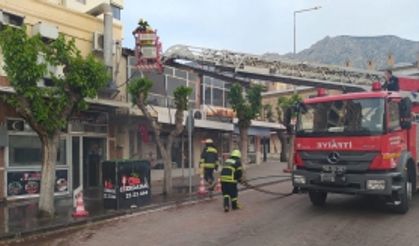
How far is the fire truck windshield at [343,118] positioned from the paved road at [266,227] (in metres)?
1.97

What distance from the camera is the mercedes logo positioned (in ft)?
36.7

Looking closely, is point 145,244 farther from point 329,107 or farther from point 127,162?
point 329,107

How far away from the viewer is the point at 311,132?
11.8 m

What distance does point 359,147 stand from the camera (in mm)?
10898

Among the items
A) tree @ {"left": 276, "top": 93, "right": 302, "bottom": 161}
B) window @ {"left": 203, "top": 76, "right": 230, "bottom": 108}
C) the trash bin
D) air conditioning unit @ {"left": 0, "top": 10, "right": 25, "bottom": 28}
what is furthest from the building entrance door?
window @ {"left": 203, "top": 76, "right": 230, "bottom": 108}

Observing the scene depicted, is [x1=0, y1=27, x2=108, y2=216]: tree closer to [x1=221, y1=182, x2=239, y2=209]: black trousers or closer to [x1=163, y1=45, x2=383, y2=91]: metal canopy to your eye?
[x1=221, y1=182, x2=239, y2=209]: black trousers

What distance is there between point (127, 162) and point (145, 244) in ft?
15.3

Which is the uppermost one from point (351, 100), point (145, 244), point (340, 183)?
point (351, 100)

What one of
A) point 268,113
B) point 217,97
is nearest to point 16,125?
point 217,97

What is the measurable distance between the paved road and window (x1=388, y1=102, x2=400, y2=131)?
2.03m

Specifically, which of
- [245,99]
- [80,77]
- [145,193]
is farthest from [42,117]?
[245,99]

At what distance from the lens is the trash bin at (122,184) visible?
1320 cm

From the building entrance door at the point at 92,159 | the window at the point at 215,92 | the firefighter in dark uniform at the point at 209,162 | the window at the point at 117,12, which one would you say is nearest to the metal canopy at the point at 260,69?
the window at the point at 215,92

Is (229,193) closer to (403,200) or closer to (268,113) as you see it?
(403,200)
